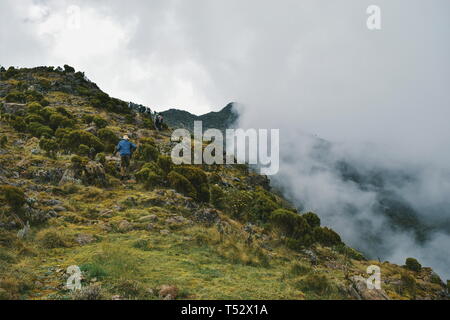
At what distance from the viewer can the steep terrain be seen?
685 cm

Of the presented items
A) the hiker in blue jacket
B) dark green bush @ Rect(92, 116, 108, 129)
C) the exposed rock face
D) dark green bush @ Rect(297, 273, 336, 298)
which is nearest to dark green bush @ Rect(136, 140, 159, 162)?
the hiker in blue jacket

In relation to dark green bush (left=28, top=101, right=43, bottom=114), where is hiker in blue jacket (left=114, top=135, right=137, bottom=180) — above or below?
below

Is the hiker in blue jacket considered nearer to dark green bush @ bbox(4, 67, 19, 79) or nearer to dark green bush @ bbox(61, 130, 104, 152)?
dark green bush @ bbox(61, 130, 104, 152)

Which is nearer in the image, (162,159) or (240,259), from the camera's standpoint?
(240,259)

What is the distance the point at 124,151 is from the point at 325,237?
38.2 feet

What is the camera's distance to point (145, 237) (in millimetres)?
10078

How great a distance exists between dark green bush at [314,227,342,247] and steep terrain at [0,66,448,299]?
0.06 metres

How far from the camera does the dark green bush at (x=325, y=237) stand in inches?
649

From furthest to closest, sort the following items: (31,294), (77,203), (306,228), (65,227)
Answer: (306,228) < (77,203) < (65,227) < (31,294)
